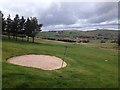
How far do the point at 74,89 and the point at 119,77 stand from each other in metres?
10.4

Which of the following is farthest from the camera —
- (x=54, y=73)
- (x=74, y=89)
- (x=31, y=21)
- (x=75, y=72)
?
(x=31, y=21)

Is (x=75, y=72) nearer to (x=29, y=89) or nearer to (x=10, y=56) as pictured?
(x=29, y=89)

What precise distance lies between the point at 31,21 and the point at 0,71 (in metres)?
61.0

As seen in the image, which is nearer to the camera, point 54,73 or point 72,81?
point 72,81

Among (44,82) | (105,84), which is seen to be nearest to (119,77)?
(105,84)

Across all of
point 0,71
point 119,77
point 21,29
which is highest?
point 21,29

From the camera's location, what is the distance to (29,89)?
21469 millimetres

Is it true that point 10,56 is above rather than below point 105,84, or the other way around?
above

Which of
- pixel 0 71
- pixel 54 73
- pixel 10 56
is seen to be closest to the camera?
pixel 0 71

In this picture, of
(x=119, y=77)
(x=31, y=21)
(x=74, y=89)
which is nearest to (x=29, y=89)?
(x=74, y=89)

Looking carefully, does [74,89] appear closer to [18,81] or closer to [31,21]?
[18,81]

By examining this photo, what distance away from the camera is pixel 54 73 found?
1083 inches

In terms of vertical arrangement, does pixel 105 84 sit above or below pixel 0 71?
below

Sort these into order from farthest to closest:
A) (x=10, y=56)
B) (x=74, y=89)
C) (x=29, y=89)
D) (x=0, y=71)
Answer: (x=10, y=56), (x=0, y=71), (x=74, y=89), (x=29, y=89)
